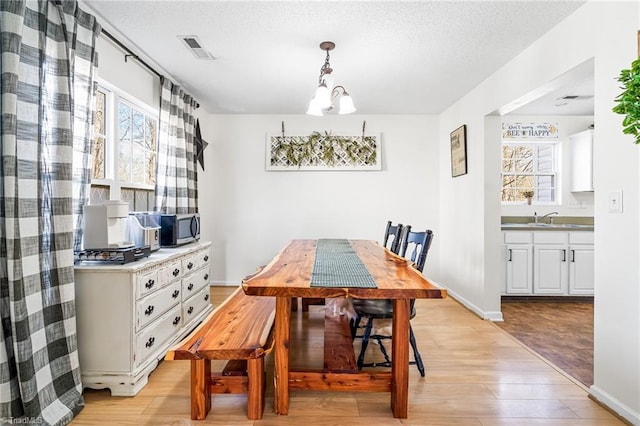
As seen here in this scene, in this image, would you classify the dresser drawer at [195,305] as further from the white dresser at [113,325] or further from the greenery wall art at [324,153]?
the greenery wall art at [324,153]

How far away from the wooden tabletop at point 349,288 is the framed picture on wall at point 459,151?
2.11 m

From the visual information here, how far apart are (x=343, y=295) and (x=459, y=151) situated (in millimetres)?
2992

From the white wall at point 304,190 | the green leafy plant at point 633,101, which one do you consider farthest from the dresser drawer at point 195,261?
the green leafy plant at point 633,101

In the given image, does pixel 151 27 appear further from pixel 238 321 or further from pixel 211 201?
pixel 211 201

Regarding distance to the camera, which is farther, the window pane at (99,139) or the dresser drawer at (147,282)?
the window pane at (99,139)

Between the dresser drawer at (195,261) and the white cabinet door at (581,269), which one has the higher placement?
the dresser drawer at (195,261)

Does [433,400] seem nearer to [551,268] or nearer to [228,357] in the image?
[228,357]

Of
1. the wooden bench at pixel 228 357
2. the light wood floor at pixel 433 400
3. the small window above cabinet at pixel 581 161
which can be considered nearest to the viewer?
the wooden bench at pixel 228 357

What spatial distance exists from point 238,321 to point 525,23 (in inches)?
109

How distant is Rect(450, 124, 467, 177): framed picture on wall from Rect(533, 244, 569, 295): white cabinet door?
1.22 meters

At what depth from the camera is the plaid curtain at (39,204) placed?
1497mm

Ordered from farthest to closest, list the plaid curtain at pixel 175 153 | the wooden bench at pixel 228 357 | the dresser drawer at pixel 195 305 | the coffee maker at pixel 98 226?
the plaid curtain at pixel 175 153, the dresser drawer at pixel 195 305, the coffee maker at pixel 98 226, the wooden bench at pixel 228 357

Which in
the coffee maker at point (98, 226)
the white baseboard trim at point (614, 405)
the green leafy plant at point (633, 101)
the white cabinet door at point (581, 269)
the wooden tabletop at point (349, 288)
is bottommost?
the white baseboard trim at point (614, 405)

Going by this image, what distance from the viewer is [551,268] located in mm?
3727
